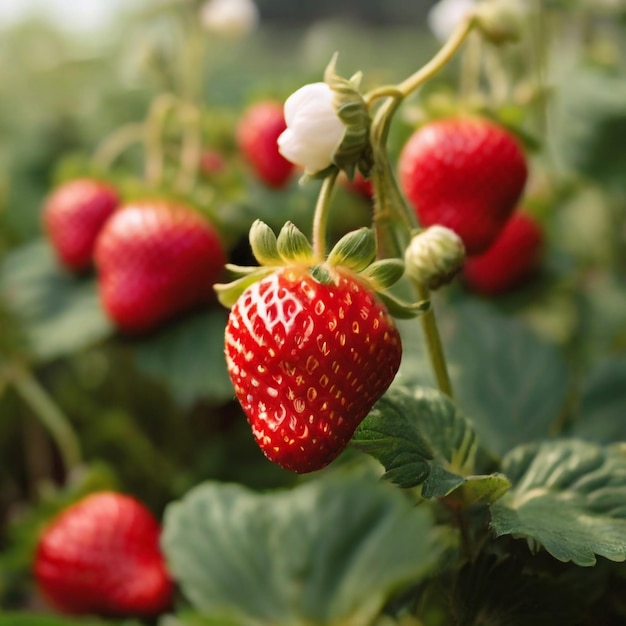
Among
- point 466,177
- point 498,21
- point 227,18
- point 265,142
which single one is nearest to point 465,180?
point 466,177

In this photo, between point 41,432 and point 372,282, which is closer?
point 372,282

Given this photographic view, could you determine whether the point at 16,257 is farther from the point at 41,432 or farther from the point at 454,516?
the point at 454,516

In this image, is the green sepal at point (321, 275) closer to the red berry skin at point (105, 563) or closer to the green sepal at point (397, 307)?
the green sepal at point (397, 307)

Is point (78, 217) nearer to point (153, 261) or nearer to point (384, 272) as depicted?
point (153, 261)

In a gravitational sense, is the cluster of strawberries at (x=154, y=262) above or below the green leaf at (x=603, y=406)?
above

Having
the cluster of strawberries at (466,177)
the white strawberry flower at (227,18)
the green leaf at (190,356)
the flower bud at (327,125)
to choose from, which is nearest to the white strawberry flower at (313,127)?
the flower bud at (327,125)

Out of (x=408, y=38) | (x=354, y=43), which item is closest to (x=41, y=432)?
(x=354, y=43)
